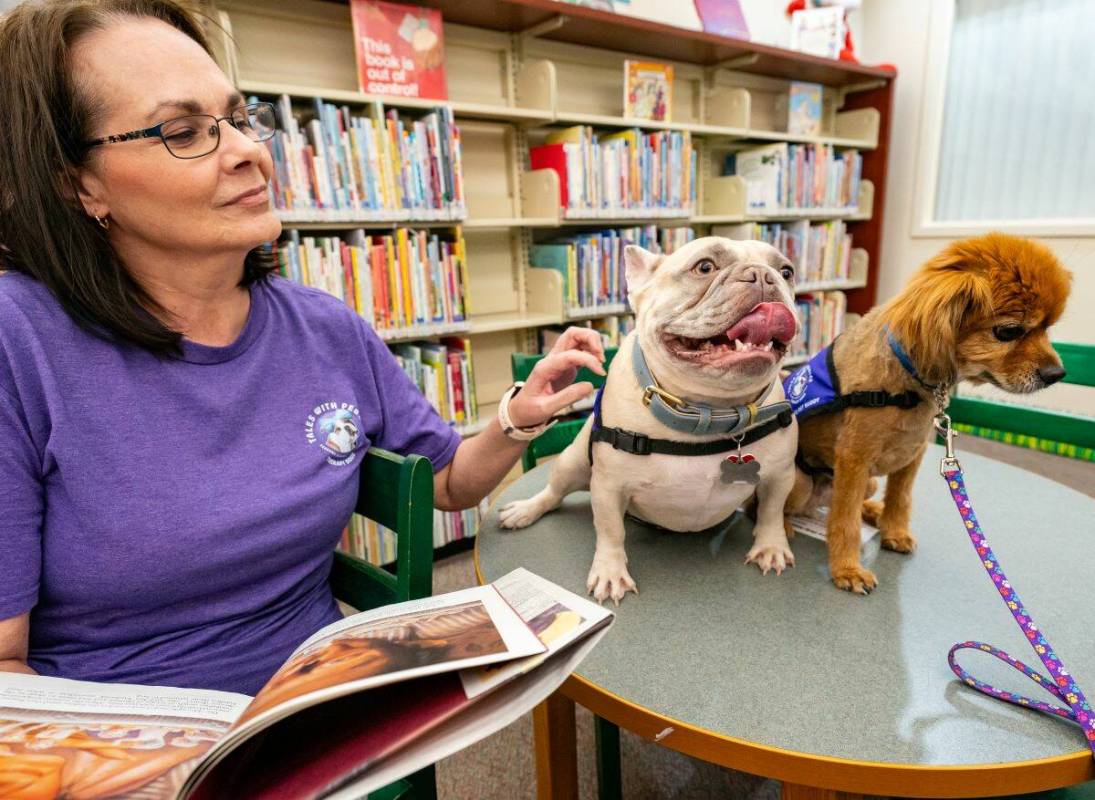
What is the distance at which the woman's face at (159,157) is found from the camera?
740 millimetres

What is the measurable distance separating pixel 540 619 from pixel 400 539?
0.31m

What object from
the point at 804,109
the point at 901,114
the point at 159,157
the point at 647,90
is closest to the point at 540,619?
the point at 159,157

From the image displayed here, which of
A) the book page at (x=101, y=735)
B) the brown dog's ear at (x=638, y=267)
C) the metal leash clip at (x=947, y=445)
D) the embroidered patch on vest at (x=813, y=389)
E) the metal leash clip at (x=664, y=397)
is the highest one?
the brown dog's ear at (x=638, y=267)

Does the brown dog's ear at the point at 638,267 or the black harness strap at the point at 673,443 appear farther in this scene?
the brown dog's ear at the point at 638,267

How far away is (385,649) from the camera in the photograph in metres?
0.48

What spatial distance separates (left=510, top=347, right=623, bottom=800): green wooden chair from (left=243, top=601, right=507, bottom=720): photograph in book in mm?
565

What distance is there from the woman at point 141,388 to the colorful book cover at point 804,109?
310 centimetres

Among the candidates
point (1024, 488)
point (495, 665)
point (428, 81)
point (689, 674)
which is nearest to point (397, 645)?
point (495, 665)

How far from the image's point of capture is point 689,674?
2.18ft

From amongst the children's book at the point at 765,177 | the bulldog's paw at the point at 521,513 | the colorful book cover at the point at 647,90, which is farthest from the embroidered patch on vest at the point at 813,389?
the children's book at the point at 765,177

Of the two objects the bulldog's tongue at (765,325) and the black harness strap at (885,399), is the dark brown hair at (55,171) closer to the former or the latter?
the bulldog's tongue at (765,325)

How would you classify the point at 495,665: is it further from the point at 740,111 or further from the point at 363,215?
the point at 740,111

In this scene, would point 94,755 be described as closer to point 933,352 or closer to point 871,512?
point 933,352

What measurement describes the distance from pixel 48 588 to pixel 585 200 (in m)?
2.21
